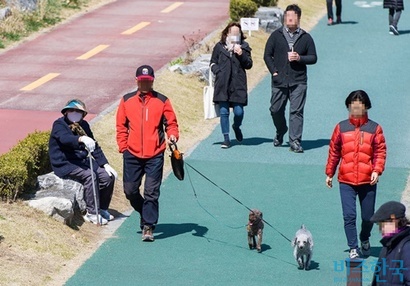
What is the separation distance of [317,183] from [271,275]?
3481 mm

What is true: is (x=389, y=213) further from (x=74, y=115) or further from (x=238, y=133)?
(x=238, y=133)

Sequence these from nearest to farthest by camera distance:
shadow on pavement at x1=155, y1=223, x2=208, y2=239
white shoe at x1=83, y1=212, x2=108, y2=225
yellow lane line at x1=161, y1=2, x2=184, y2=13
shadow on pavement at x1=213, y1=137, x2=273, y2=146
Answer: shadow on pavement at x1=155, y1=223, x2=208, y2=239, white shoe at x1=83, y1=212, x2=108, y2=225, shadow on pavement at x1=213, y1=137, x2=273, y2=146, yellow lane line at x1=161, y1=2, x2=184, y2=13

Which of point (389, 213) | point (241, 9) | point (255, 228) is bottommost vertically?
point (241, 9)

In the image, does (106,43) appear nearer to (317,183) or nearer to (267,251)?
(317,183)

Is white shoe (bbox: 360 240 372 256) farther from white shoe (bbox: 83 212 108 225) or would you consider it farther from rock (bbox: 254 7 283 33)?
rock (bbox: 254 7 283 33)

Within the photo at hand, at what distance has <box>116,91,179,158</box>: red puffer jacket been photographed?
10898mm

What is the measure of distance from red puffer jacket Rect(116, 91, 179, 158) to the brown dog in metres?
1.21

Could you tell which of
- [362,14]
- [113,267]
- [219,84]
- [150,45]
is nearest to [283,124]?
[219,84]

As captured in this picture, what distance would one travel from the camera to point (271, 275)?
1009 centimetres

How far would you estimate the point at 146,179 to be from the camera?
36.1 ft

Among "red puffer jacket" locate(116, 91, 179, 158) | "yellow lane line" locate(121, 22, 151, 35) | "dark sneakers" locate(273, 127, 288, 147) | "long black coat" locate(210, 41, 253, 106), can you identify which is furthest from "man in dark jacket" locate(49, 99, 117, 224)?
"yellow lane line" locate(121, 22, 151, 35)

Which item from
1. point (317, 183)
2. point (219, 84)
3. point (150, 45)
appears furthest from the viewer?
point (150, 45)

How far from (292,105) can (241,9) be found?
8741 millimetres

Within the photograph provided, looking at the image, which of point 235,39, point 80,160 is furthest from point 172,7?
point 80,160
